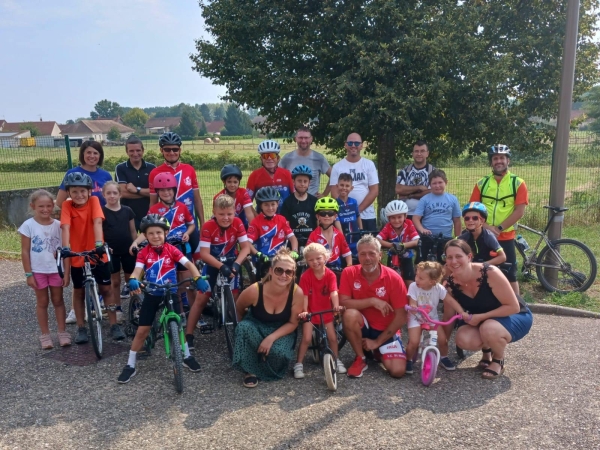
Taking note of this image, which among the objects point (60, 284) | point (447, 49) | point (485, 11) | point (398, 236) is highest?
point (485, 11)

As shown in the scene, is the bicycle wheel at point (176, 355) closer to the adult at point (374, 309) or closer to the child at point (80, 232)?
the child at point (80, 232)

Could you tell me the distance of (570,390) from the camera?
485cm

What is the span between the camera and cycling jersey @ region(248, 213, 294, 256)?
19.9ft

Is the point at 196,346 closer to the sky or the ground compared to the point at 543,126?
closer to the ground

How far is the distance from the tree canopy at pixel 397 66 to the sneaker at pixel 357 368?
15.4ft

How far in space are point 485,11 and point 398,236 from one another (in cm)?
558

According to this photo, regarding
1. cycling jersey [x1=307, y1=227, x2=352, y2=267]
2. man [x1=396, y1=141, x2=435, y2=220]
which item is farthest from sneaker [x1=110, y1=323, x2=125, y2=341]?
man [x1=396, y1=141, x2=435, y2=220]

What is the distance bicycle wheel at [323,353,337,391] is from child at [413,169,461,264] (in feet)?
7.64

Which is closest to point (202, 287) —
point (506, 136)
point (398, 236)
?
point (398, 236)

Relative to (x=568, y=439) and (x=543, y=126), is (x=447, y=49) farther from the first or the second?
(x=568, y=439)

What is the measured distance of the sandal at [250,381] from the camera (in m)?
5.02

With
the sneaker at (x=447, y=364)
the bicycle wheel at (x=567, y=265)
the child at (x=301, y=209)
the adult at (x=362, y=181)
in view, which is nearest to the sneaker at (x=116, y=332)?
the child at (x=301, y=209)

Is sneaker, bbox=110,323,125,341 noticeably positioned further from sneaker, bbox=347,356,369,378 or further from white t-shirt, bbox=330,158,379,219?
white t-shirt, bbox=330,158,379,219

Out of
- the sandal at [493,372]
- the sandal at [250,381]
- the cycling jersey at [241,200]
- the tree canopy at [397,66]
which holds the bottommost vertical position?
the sandal at [250,381]
